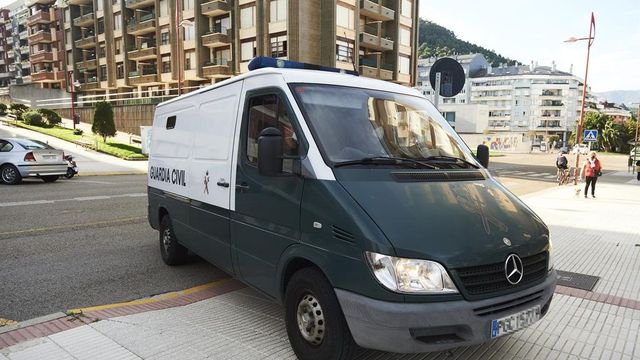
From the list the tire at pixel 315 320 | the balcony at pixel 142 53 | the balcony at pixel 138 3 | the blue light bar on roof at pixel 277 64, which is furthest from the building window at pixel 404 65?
the tire at pixel 315 320

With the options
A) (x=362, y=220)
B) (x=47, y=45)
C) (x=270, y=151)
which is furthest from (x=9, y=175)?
(x=47, y=45)

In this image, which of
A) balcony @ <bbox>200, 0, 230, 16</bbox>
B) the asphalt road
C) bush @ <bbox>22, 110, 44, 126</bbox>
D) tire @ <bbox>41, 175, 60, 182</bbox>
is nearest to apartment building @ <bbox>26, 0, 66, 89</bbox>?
bush @ <bbox>22, 110, 44, 126</bbox>

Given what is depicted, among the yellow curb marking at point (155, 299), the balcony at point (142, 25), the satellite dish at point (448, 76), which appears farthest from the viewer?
the balcony at point (142, 25)

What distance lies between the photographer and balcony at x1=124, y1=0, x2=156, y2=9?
46.9 metres

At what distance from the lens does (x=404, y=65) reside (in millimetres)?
46969

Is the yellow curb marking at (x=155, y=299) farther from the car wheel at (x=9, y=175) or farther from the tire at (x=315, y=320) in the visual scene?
the car wheel at (x=9, y=175)

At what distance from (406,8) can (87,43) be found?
40092 mm

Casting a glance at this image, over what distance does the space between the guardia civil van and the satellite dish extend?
2.46 metres

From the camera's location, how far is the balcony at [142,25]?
4644 centimetres

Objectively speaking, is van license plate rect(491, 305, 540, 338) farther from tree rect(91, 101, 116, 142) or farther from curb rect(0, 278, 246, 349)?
tree rect(91, 101, 116, 142)

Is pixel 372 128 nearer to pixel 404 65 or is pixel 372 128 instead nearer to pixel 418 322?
pixel 418 322

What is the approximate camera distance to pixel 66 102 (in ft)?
170

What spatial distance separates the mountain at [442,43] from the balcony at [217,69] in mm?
118426

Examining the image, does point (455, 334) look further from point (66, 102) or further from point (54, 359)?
point (66, 102)
